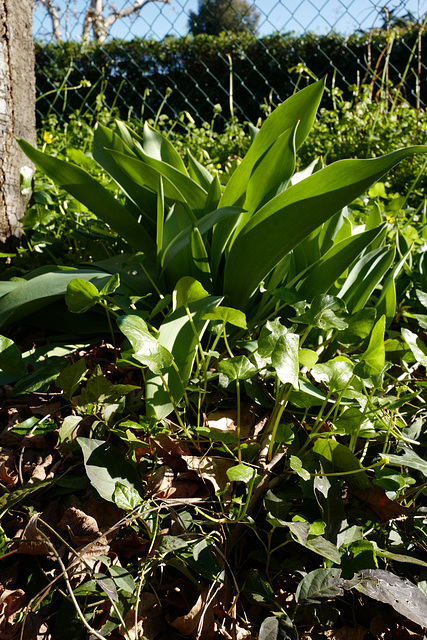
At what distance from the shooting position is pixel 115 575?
3.16 feet

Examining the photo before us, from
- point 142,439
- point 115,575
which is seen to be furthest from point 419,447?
point 115,575

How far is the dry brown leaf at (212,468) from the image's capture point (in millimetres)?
1188

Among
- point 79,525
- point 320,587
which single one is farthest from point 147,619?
point 320,587

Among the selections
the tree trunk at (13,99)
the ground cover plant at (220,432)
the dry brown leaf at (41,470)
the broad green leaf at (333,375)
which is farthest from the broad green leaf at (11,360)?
the tree trunk at (13,99)

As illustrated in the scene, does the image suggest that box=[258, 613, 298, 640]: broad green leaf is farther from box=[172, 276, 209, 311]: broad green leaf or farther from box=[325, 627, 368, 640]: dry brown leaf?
box=[172, 276, 209, 311]: broad green leaf

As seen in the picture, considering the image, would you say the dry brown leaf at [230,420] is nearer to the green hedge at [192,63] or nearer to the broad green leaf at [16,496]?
the broad green leaf at [16,496]

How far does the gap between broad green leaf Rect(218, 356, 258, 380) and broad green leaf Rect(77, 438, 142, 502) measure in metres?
0.30

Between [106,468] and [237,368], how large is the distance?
13.8 inches

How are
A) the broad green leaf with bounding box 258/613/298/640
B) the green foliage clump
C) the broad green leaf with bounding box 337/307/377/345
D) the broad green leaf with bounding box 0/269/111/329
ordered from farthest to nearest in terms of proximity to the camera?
the green foliage clump, the broad green leaf with bounding box 0/269/111/329, the broad green leaf with bounding box 337/307/377/345, the broad green leaf with bounding box 258/613/298/640

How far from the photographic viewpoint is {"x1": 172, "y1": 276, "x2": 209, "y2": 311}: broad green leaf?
4.41 ft

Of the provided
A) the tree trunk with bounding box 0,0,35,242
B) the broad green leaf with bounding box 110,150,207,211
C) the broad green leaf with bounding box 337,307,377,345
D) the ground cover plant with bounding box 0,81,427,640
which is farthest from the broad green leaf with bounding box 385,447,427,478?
the tree trunk with bounding box 0,0,35,242

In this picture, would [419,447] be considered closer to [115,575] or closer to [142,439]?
[142,439]

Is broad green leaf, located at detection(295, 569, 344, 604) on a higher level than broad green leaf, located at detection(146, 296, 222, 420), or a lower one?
lower

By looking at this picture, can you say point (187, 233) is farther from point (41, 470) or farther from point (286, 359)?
point (41, 470)
